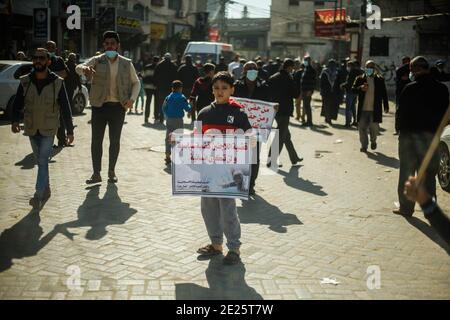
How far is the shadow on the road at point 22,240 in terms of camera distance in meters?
5.02

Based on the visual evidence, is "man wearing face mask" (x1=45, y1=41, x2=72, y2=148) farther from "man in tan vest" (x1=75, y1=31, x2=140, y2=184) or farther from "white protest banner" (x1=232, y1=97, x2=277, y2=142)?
"white protest banner" (x1=232, y1=97, x2=277, y2=142)

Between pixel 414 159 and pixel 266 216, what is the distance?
2.05m

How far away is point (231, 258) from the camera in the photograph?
498 cm

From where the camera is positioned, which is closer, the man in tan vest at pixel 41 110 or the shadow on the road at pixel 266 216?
the shadow on the road at pixel 266 216

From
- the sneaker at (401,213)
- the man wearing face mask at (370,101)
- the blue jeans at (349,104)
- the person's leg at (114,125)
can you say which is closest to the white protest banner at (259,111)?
the person's leg at (114,125)

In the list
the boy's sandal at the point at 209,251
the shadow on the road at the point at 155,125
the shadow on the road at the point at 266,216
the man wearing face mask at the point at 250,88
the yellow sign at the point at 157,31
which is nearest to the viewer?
the boy's sandal at the point at 209,251

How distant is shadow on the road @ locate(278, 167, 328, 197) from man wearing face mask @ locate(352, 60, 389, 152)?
2.89 metres

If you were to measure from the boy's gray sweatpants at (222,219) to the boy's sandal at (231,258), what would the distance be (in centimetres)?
6

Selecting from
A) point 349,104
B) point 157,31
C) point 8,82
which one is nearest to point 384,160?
point 349,104

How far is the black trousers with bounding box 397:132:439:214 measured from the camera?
6582mm

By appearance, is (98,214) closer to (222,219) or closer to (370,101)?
(222,219)

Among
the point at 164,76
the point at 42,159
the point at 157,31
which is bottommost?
the point at 42,159

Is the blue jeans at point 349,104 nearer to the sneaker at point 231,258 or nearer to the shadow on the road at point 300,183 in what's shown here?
the shadow on the road at point 300,183
